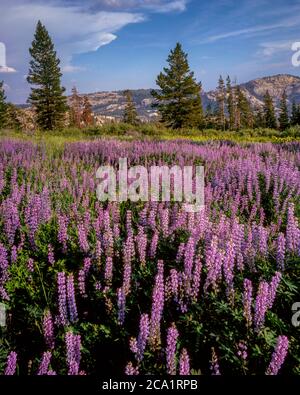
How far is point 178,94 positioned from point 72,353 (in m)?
50.5

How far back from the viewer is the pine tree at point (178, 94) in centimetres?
4939

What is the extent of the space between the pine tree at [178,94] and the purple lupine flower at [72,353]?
48919 mm

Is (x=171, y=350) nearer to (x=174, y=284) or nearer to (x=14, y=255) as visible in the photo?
(x=174, y=284)

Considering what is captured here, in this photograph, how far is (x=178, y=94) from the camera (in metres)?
50.3

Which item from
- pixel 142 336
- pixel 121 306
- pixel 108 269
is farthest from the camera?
pixel 108 269

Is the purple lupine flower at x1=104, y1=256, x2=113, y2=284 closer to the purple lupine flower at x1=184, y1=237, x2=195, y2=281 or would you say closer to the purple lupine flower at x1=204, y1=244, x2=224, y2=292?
the purple lupine flower at x1=184, y1=237, x2=195, y2=281

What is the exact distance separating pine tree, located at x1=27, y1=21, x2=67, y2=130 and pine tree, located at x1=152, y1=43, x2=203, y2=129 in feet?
57.9

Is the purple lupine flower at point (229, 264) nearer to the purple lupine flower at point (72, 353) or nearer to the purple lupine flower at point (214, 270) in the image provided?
the purple lupine flower at point (214, 270)

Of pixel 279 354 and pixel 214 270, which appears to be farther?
pixel 214 270

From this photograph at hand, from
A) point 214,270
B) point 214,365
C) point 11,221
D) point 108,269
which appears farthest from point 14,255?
point 214,365

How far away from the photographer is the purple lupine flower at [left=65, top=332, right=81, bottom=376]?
7.52ft

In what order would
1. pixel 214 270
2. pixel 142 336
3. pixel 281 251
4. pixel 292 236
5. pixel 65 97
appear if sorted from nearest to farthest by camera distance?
pixel 142 336, pixel 214 270, pixel 281 251, pixel 292 236, pixel 65 97
